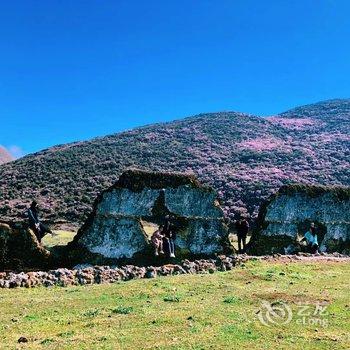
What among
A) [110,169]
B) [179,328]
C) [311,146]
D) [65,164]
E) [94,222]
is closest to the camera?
[179,328]

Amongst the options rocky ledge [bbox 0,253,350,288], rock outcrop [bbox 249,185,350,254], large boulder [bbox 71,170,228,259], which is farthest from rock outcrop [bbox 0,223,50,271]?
rock outcrop [bbox 249,185,350,254]

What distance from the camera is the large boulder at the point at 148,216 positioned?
79.8ft

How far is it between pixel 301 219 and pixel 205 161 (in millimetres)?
53659

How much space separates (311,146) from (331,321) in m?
82.9

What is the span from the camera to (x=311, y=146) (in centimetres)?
9144

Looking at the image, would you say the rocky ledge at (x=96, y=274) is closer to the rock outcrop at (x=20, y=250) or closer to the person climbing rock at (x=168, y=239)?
the person climbing rock at (x=168, y=239)

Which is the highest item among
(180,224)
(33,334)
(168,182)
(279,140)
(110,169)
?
(279,140)

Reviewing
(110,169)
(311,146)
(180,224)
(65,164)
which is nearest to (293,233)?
(180,224)

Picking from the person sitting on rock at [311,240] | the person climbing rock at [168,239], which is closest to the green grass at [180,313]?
the person climbing rock at [168,239]

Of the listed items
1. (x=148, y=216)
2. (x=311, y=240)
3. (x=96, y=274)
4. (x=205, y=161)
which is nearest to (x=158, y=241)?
(x=148, y=216)

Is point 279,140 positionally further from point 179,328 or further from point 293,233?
point 179,328

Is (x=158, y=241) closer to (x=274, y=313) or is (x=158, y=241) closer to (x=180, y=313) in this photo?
(x=180, y=313)

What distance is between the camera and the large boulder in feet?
79.8

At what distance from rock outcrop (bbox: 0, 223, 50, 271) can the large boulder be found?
206 centimetres
